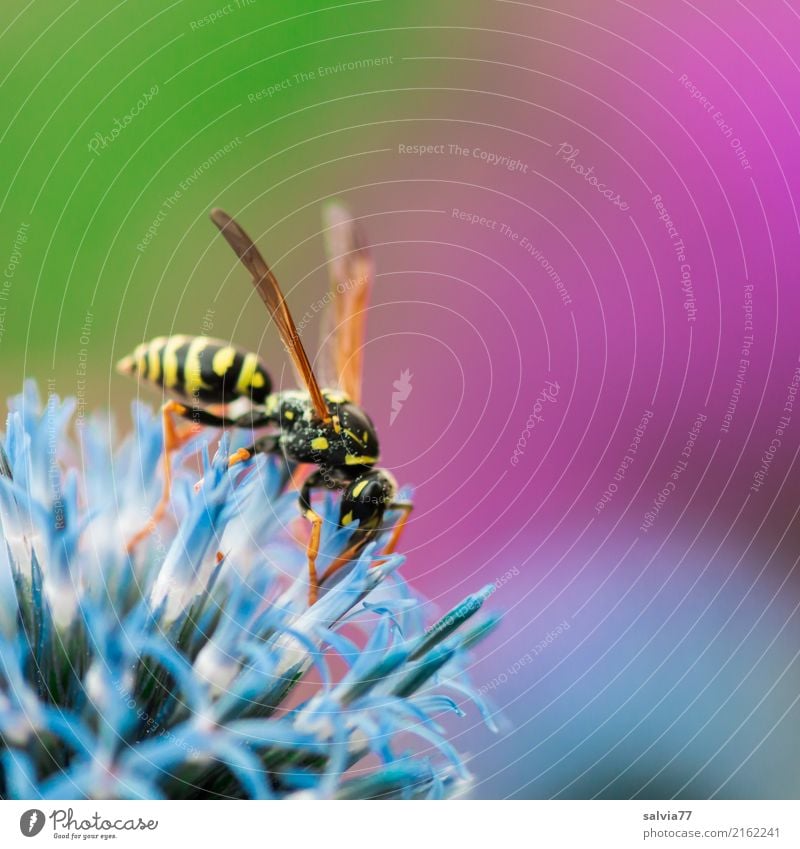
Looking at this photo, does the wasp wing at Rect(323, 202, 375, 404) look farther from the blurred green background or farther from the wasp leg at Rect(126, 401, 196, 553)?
the wasp leg at Rect(126, 401, 196, 553)

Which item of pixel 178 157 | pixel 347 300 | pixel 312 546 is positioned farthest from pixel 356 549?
pixel 178 157

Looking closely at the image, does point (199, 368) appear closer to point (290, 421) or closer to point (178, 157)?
point (290, 421)

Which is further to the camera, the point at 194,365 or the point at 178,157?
the point at 178,157

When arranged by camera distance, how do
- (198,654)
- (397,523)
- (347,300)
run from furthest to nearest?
(347,300) → (397,523) → (198,654)

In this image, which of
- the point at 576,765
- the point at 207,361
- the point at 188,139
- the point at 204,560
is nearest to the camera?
the point at 204,560

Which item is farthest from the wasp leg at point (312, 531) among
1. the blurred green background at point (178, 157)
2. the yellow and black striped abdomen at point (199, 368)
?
the blurred green background at point (178, 157)

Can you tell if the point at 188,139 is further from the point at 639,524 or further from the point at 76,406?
the point at 639,524
